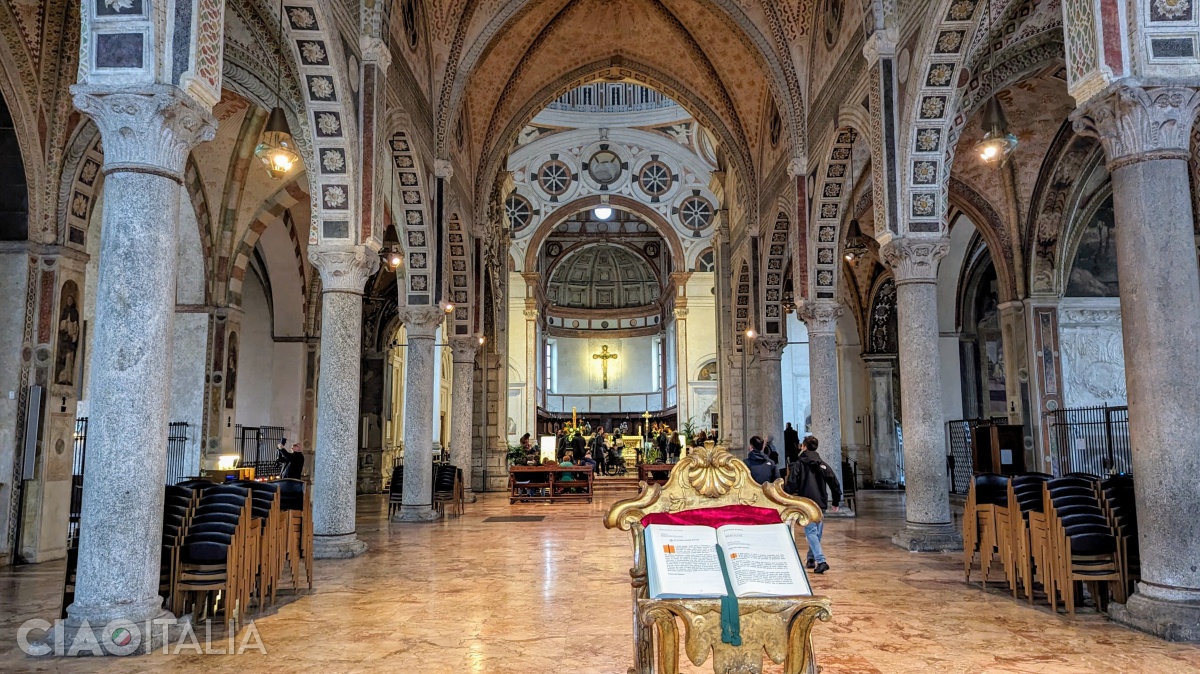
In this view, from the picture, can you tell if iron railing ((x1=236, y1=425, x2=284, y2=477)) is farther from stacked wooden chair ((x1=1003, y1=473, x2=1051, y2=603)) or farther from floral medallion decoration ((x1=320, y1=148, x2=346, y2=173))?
stacked wooden chair ((x1=1003, y1=473, x2=1051, y2=603))

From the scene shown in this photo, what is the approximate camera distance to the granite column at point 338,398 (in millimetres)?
10095

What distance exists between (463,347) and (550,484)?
145 inches

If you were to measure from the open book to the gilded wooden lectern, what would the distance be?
1.9 inches

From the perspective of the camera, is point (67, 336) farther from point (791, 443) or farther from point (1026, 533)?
point (791, 443)

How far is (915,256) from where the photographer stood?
410 inches

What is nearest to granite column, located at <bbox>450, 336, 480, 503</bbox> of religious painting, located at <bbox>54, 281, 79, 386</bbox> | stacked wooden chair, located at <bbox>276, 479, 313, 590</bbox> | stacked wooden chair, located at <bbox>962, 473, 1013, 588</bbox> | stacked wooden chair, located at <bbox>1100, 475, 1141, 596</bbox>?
religious painting, located at <bbox>54, 281, 79, 386</bbox>

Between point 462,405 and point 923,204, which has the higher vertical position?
point 923,204

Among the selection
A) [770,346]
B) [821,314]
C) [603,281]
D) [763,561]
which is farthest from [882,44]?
[603,281]

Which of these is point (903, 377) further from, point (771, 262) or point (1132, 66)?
point (771, 262)

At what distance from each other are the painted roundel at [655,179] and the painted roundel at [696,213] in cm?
101

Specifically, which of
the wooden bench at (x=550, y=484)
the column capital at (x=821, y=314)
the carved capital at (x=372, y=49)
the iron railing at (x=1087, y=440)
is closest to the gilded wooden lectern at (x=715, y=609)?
the carved capital at (x=372, y=49)

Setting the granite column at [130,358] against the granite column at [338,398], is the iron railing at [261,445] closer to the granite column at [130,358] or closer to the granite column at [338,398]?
the granite column at [338,398]

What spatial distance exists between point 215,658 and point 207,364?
457 inches

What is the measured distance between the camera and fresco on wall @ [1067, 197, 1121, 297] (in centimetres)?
1664
